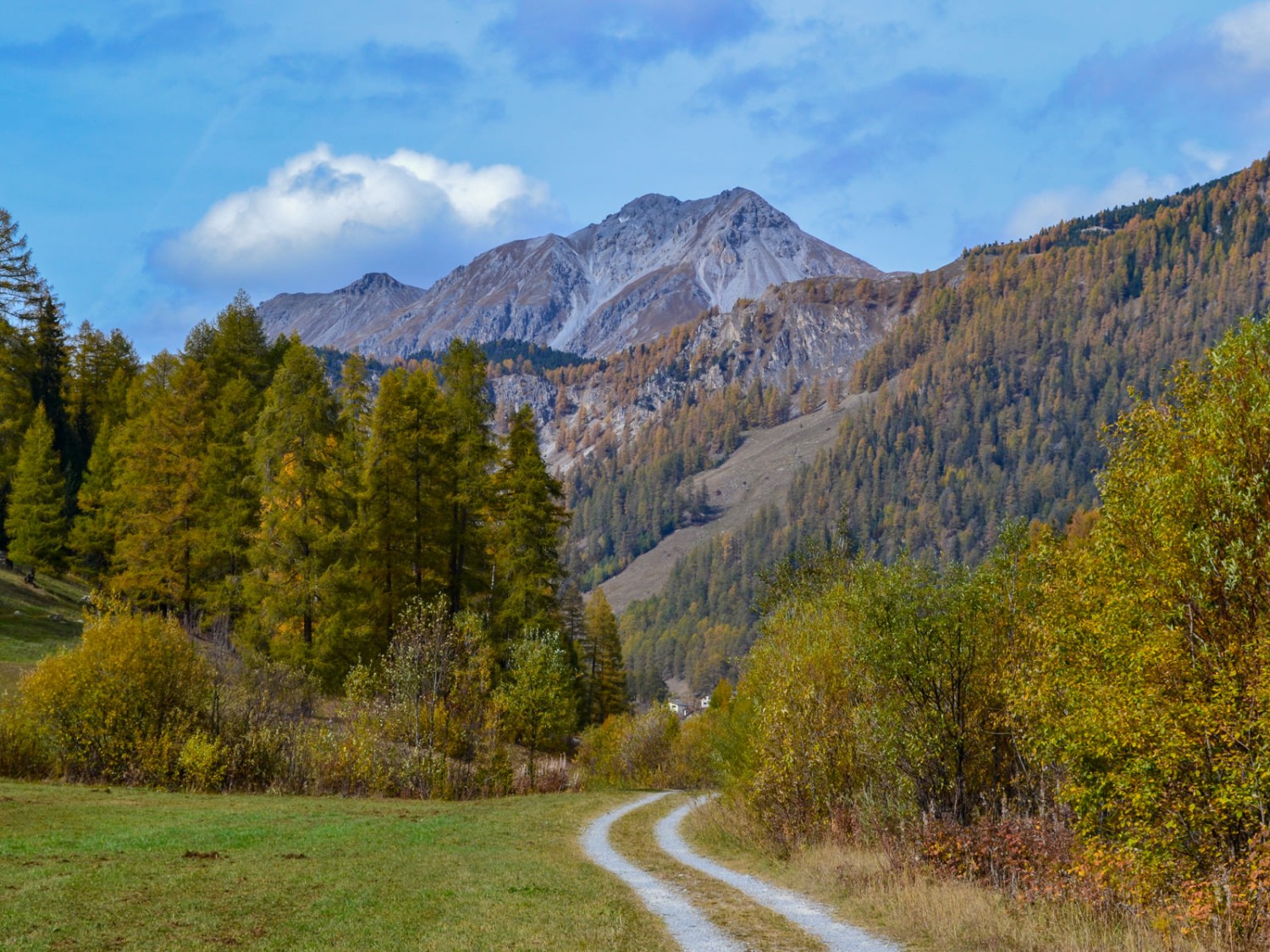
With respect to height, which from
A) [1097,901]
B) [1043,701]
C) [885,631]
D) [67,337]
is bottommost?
[1097,901]

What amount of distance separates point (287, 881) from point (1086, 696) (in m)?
15.7

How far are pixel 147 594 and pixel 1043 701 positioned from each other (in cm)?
4394

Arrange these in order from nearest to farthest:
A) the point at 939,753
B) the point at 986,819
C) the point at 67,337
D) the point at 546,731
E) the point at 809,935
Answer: the point at 809,935, the point at 986,819, the point at 939,753, the point at 546,731, the point at 67,337

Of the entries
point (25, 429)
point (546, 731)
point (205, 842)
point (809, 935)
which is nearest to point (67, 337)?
point (25, 429)

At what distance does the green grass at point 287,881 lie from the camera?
46.8 ft

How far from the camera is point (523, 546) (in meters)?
47.1

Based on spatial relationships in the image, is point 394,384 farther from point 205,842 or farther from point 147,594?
point 205,842

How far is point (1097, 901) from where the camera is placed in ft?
56.6

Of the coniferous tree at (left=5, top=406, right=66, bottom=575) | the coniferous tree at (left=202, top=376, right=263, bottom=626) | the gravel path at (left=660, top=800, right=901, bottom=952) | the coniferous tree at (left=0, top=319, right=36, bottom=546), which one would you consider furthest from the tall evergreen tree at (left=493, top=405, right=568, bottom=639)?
the coniferous tree at (left=0, top=319, right=36, bottom=546)

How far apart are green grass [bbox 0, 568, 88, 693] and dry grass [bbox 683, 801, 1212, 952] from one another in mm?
30506

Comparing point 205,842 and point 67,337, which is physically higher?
point 67,337

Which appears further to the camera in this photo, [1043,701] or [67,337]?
[67,337]

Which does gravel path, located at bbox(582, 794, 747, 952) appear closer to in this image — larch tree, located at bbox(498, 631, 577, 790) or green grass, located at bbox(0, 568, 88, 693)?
larch tree, located at bbox(498, 631, 577, 790)

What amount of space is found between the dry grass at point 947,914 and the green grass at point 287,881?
4.20 meters
